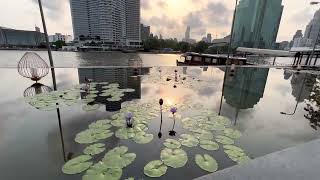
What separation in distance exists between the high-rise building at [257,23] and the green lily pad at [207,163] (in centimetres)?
6608

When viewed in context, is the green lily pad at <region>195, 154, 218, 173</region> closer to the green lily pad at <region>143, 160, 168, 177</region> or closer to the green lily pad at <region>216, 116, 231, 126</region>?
the green lily pad at <region>143, 160, 168, 177</region>

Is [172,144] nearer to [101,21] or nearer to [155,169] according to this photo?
[155,169]

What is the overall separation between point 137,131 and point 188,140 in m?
1.06

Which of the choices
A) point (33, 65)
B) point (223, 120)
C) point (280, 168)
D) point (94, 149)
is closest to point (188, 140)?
point (223, 120)

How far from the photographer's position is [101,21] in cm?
7725

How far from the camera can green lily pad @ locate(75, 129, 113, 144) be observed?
315 centimetres

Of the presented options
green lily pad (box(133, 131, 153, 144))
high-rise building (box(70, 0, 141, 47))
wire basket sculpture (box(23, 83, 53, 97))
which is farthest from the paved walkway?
high-rise building (box(70, 0, 141, 47))

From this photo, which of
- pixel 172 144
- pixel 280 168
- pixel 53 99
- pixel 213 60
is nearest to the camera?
pixel 280 168

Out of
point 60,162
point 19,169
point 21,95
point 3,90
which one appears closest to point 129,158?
point 60,162

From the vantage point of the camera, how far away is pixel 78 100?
5.30m

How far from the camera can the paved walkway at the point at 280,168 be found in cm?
172

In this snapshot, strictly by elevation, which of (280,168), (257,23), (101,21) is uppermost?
(101,21)

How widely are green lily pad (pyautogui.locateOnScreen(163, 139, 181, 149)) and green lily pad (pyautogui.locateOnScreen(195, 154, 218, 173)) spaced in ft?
1.36

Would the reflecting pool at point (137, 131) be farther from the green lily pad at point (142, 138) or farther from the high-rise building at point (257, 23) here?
the high-rise building at point (257, 23)
